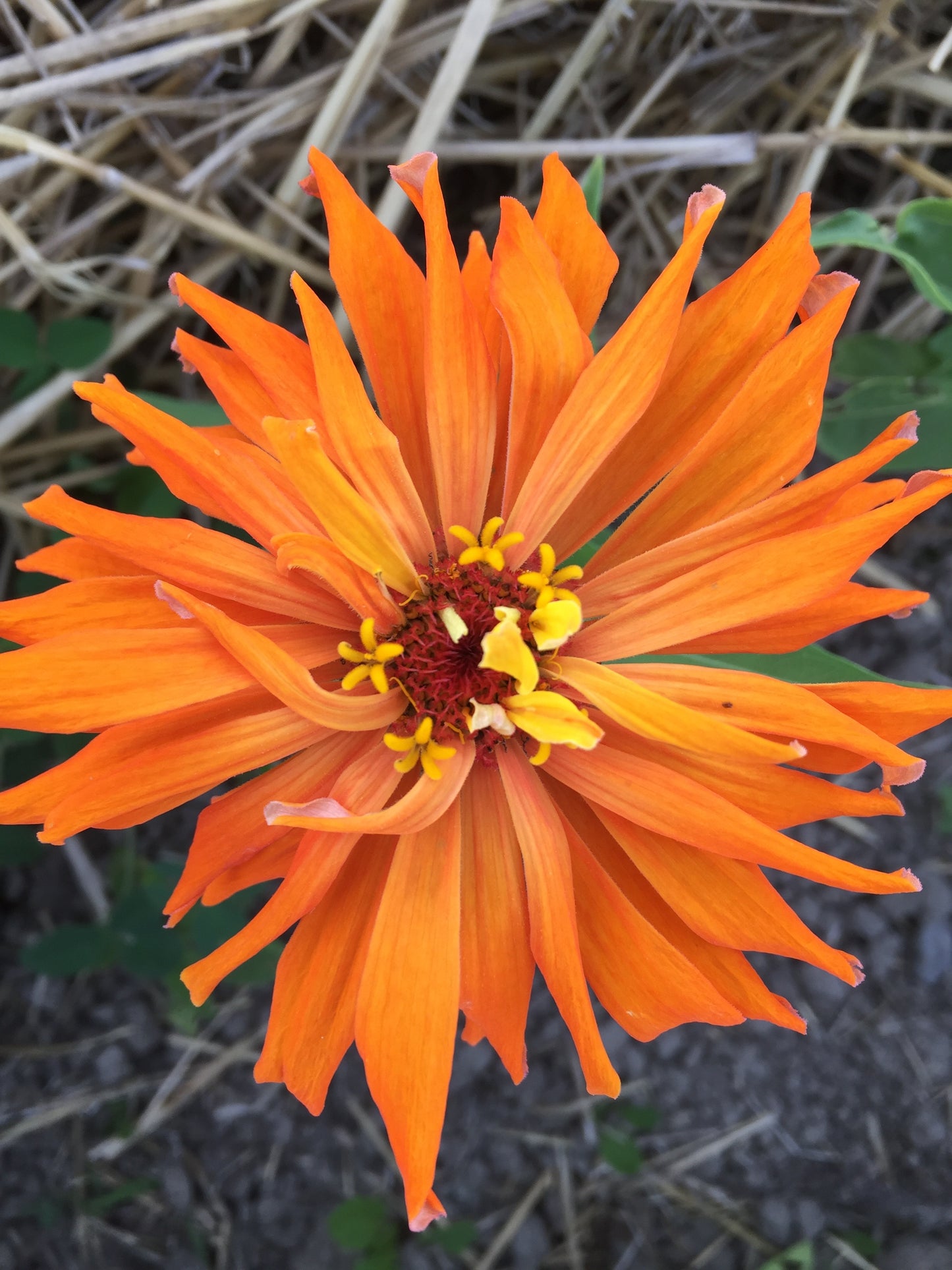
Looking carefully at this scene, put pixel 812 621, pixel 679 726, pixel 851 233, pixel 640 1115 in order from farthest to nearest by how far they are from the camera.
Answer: pixel 640 1115 → pixel 851 233 → pixel 812 621 → pixel 679 726

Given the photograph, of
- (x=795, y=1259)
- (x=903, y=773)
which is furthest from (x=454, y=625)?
(x=795, y=1259)

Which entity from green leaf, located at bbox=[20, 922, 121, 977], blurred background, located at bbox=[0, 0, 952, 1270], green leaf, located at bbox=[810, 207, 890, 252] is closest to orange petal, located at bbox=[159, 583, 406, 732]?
blurred background, located at bbox=[0, 0, 952, 1270]

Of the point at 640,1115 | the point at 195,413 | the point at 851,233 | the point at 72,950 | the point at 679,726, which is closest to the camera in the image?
the point at 679,726

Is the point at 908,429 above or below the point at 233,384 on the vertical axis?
below

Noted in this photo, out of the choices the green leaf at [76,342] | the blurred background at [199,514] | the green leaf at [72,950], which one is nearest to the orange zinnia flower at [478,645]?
the blurred background at [199,514]

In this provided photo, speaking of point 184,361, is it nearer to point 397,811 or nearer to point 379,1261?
point 397,811

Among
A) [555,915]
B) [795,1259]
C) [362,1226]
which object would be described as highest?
[555,915]

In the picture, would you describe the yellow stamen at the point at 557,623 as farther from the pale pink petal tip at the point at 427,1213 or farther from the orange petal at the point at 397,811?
the pale pink petal tip at the point at 427,1213
